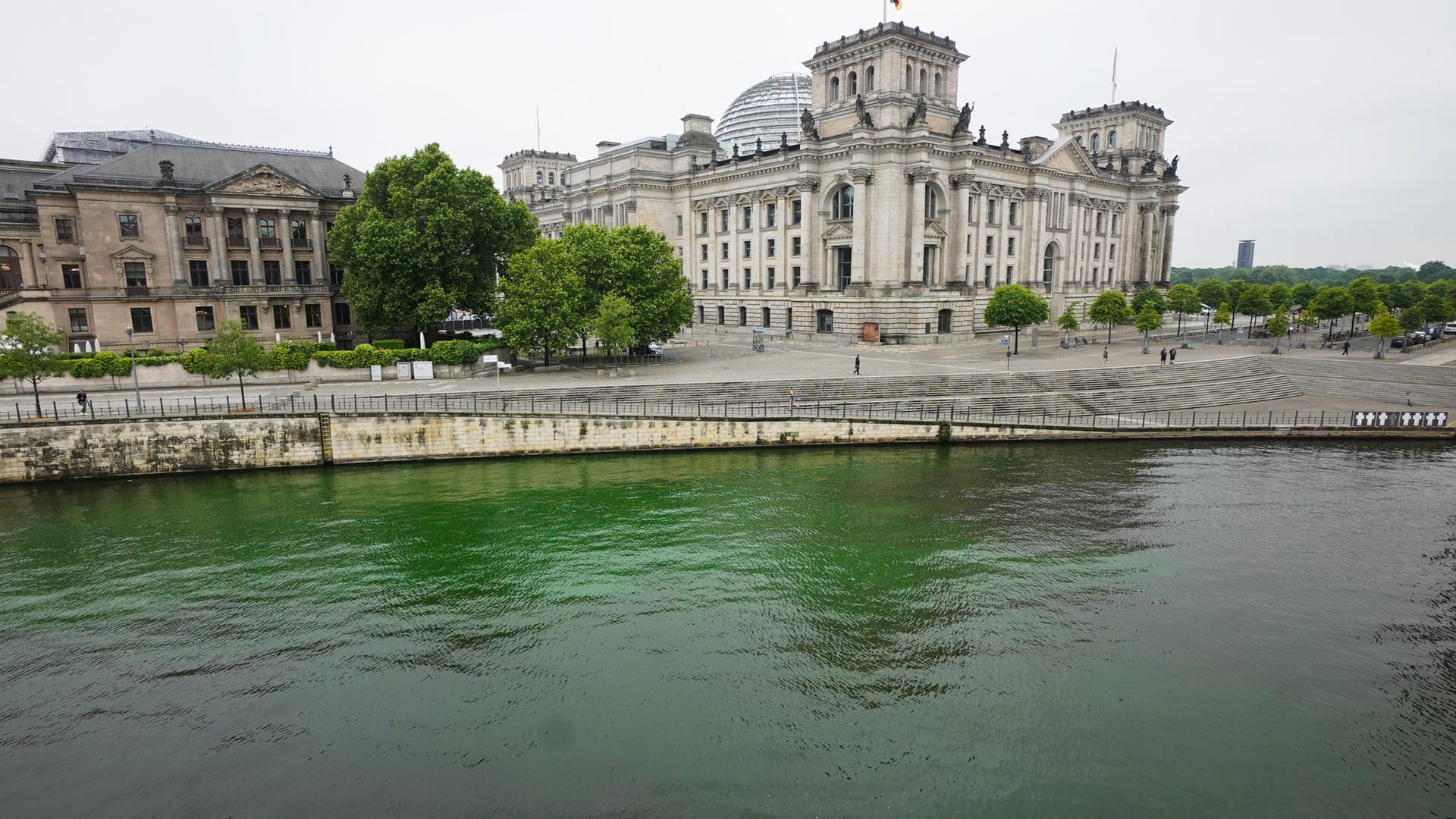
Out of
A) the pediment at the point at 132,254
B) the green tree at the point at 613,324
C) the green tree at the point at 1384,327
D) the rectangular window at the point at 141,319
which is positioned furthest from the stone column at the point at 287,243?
the green tree at the point at 1384,327

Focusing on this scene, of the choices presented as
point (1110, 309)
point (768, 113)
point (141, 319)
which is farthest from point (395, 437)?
point (768, 113)

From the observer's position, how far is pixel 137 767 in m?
16.3

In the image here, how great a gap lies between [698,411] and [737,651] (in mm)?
22163

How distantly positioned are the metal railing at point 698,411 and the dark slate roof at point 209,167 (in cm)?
2290

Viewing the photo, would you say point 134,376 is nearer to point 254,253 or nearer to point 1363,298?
point 254,253

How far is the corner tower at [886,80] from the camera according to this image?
66875 mm

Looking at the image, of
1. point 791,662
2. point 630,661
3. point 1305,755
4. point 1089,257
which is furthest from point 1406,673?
point 1089,257

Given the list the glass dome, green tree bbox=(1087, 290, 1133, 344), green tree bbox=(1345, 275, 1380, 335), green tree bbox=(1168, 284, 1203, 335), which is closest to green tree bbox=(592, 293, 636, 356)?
green tree bbox=(1087, 290, 1133, 344)

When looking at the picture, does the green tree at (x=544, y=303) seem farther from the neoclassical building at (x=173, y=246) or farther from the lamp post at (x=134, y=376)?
the neoclassical building at (x=173, y=246)

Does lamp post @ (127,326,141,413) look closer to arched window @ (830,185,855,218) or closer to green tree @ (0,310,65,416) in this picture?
green tree @ (0,310,65,416)

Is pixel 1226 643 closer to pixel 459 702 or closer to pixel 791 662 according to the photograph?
pixel 791 662

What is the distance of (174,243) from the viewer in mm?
56906

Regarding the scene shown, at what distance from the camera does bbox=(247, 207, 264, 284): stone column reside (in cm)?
5912

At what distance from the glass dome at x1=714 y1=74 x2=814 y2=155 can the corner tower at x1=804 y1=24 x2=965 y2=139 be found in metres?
26.2
